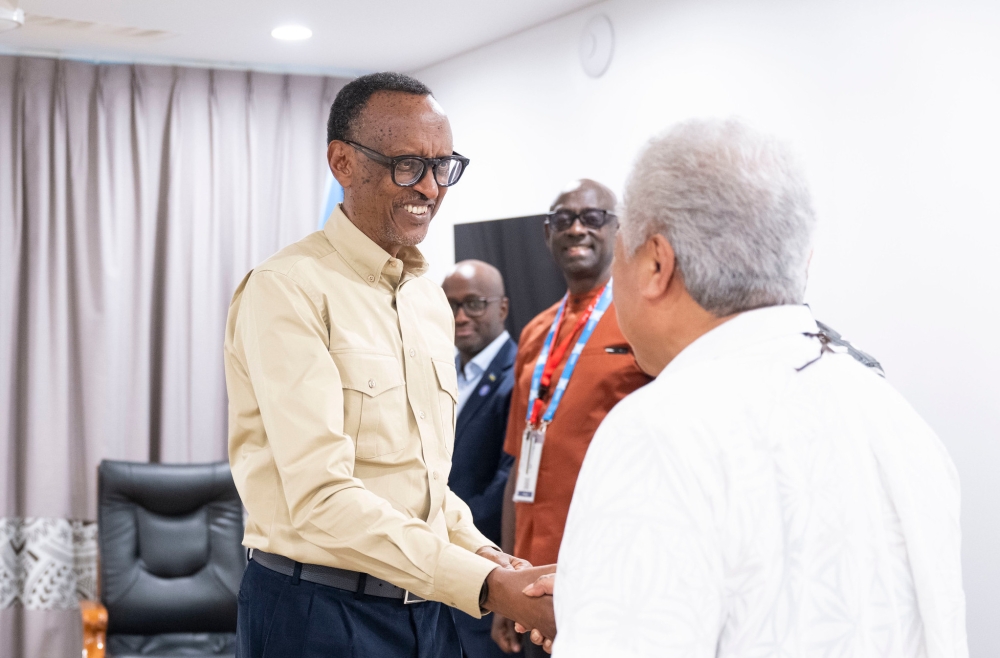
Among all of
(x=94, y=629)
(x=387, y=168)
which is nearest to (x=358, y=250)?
(x=387, y=168)

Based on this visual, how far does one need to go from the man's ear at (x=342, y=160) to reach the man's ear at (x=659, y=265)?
97cm

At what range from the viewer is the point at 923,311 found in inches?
105

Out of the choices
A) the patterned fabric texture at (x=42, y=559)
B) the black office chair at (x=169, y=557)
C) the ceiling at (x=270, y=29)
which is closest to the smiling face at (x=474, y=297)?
the ceiling at (x=270, y=29)

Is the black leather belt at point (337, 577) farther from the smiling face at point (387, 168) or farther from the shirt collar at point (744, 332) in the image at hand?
the shirt collar at point (744, 332)

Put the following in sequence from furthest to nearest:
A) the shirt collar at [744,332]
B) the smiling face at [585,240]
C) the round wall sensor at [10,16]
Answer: the round wall sensor at [10,16] < the smiling face at [585,240] < the shirt collar at [744,332]

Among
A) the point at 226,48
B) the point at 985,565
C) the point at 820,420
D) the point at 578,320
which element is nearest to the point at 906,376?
the point at 985,565

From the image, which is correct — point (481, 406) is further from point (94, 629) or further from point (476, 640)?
point (94, 629)

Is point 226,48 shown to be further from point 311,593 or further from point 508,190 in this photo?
point 311,593

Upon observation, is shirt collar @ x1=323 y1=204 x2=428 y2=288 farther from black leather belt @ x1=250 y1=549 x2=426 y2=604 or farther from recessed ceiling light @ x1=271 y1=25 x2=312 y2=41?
recessed ceiling light @ x1=271 y1=25 x2=312 y2=41

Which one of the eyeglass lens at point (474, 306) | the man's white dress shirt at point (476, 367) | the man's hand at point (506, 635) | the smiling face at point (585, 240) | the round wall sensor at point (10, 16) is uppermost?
the round wall sensor at point (10, 16)

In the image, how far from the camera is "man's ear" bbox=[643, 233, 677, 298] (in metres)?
0.95

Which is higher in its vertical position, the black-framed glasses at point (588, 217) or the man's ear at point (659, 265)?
the black-framed glasses at point (588, 217)

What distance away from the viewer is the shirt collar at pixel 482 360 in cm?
366

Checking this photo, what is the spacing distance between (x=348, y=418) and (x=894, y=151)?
1922 millimetres
